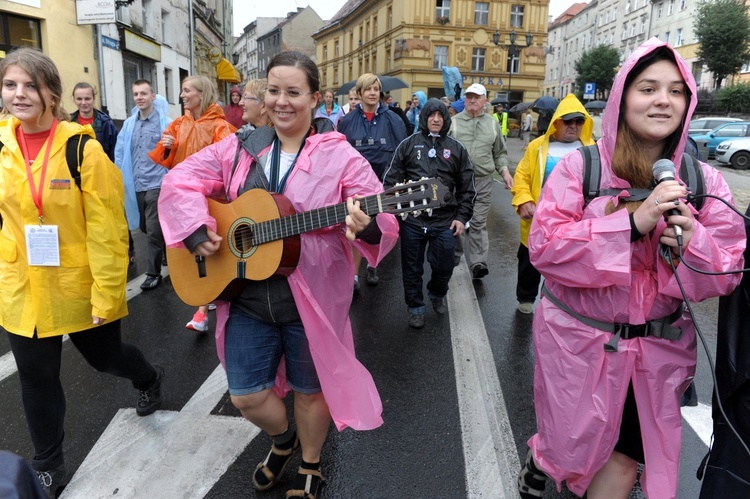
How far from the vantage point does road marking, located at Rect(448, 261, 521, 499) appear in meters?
2.71

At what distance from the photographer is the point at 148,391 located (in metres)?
3.27

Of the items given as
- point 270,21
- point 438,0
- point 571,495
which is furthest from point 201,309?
point 270,21

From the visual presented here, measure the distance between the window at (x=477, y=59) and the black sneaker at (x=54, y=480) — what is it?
4681 cm

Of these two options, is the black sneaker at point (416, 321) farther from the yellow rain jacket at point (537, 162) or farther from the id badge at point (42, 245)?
the id badge at point (42, 245)

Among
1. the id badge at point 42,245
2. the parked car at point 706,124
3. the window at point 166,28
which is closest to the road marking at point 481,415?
the id badge at point 42,245

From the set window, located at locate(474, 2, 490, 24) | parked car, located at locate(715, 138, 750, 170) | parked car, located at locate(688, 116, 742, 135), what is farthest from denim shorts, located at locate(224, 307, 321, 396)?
window, located at locate(474, 2, 490, 24)

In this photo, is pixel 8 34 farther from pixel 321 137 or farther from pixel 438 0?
pixel 438 0

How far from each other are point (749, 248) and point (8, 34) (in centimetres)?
1532

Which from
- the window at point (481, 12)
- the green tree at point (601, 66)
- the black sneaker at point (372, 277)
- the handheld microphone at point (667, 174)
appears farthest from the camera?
the green tree at point (601, 66)

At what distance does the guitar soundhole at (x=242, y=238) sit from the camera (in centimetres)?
238

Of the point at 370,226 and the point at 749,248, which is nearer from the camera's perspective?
the point at 749,248

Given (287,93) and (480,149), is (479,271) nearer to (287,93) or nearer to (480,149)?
(480,149)

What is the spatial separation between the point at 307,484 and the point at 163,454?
0.90m

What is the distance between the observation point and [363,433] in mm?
3160
